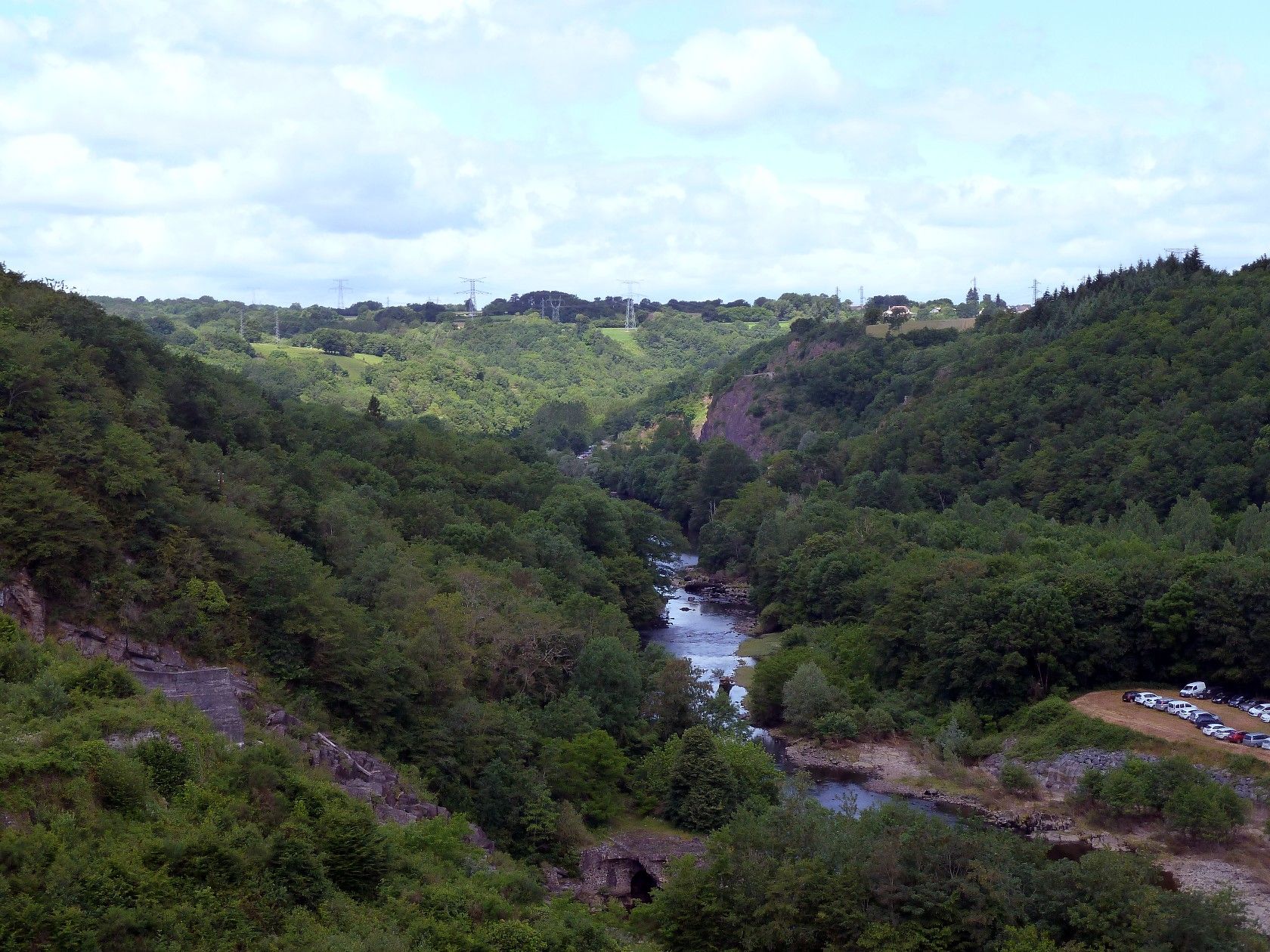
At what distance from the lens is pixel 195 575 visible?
4459 cm

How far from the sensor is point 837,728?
6562 cm

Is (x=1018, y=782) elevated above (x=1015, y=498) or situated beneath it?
situated beneath

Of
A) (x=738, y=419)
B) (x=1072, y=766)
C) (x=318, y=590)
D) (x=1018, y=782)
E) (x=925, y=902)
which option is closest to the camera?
(x=925, y=902)

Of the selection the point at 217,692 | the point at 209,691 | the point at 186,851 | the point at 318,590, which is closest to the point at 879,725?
the point at 318,590

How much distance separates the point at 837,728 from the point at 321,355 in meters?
133

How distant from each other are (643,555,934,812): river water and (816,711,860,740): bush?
2308 millimetres

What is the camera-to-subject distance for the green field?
18225cm

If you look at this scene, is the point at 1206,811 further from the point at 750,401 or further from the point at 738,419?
the point at 750,401

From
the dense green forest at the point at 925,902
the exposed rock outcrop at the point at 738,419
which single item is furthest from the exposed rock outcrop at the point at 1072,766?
the exposed rock outcrop at the point at 738,419

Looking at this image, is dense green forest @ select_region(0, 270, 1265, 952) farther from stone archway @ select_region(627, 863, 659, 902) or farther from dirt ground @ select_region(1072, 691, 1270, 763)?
stone archway @ select_region(627, 863, 659, 902)

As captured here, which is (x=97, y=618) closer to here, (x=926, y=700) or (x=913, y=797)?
(x=913, y=797)

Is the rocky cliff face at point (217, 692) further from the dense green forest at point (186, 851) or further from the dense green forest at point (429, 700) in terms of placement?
the dense green forest at point (186, 851)

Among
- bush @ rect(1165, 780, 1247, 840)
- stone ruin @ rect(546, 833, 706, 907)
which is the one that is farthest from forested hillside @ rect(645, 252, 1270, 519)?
stone ruin @ rect(546, 833, 706, 907)

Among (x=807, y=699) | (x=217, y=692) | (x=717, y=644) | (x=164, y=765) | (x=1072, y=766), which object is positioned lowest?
(x=717, y=644)
